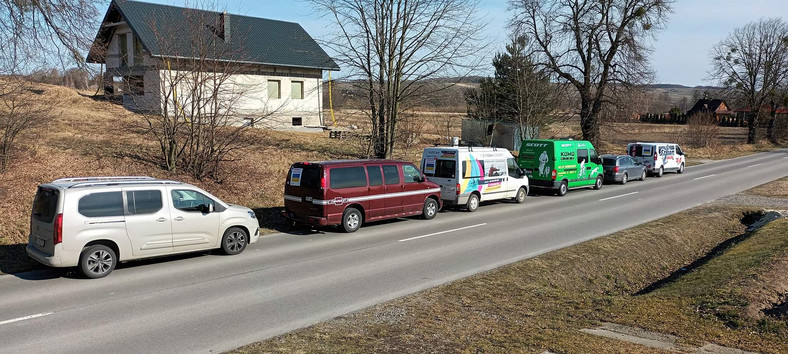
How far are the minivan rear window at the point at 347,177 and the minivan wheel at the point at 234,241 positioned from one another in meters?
2.88

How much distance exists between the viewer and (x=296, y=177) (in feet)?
48.8

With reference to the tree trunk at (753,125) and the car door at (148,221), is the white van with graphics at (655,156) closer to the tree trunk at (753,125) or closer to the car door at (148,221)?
the car door at (148,221)

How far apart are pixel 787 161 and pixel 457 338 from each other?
46.9m

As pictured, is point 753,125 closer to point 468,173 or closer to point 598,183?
point 598,183

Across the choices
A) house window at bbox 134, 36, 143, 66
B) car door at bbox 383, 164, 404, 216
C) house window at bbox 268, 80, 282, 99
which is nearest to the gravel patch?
car door at bbox 383, 164, 404, 216

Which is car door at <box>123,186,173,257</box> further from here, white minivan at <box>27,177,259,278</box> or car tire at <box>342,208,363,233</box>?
car tire at <box>342,208,363,233</box>

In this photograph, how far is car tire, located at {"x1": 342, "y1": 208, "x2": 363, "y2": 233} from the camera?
48.3ft

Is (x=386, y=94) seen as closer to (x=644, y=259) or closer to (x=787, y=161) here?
(x=644, y=259)

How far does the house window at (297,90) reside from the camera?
115ft

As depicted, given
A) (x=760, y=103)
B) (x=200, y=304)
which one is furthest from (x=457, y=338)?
(x=760, y=103)

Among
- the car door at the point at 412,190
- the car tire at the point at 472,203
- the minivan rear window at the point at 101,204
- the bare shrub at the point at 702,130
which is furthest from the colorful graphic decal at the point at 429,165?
the bare shrub at the point at 702,130

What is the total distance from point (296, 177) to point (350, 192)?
4.81ft

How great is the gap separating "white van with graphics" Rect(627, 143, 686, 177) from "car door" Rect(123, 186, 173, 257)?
27874 mm

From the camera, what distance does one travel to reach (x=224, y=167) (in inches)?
757
